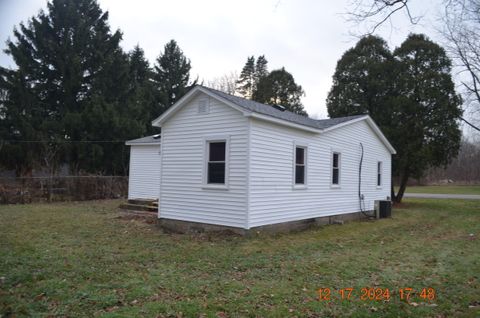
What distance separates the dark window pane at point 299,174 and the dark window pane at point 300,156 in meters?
0.20

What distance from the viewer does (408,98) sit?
20.5 m

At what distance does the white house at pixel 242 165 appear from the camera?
972 centimetres

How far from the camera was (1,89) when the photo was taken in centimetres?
2481

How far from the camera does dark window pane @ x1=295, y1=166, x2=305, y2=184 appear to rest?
11.6m

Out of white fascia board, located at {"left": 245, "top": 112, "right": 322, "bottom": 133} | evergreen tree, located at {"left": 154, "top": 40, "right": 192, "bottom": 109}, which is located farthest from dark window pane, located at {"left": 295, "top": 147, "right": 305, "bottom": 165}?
evergreen tree, located at {"left": 154, "top": 40, "right": 192, "bottom": 109}

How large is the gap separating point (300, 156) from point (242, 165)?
288cm

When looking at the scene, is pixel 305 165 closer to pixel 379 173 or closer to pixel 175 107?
pixel 175 107

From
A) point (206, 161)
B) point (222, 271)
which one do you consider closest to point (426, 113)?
point (206, 161)

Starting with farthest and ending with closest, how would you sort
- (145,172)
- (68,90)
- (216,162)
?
1. (68,90)
2. (145,172)
3. (216,162)

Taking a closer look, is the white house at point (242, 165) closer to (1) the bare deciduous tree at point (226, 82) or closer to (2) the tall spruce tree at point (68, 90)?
(2) the tall spruce tree at point (68, 90)

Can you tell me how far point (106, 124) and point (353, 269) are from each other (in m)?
21.7

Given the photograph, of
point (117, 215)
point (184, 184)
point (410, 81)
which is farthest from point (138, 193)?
point (410, 81)

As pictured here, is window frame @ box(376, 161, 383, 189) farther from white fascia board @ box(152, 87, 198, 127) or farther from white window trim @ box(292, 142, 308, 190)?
white fascia board @ box(152, 87, 198, 127)

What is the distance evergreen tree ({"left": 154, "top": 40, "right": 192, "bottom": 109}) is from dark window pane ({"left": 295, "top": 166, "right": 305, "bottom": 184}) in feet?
86.9
